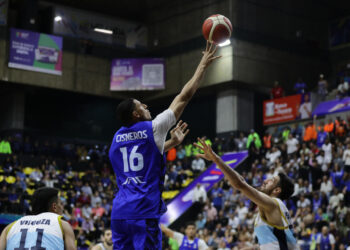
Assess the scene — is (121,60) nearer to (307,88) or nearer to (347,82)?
(307,88)

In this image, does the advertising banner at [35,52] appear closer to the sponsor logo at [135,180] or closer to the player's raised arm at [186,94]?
the player's raised arm at [186,94]

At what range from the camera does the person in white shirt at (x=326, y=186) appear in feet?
65.8

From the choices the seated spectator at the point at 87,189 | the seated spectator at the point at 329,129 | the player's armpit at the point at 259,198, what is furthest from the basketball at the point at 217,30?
the seated spectator at the point at 87,189

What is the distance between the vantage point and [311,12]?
35250mm

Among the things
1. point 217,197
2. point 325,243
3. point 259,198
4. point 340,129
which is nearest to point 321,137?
point 340,129

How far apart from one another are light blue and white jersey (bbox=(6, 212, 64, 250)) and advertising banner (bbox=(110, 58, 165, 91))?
29.3m

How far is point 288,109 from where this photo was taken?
2911cm

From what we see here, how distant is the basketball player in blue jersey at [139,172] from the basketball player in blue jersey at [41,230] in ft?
1.61

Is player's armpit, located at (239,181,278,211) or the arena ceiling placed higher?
the arena ceiling

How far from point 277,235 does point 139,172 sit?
5.45ft

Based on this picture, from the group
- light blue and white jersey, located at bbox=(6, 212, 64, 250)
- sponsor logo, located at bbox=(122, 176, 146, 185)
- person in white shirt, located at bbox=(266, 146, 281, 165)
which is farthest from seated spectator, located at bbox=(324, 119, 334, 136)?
light blue and white jersey, located at bbox=(6, 212, 64, 250)

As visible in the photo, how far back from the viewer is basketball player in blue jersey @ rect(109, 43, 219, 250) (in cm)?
556

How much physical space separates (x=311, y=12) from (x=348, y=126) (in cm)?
1306

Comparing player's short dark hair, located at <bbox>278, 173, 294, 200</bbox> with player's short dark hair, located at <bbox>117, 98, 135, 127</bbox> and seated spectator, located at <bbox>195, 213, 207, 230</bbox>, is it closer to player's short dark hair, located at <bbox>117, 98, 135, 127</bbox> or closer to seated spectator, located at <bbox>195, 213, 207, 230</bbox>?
player's short dark hair, located at <bbox>117, 98, 135, 127</bbox>
